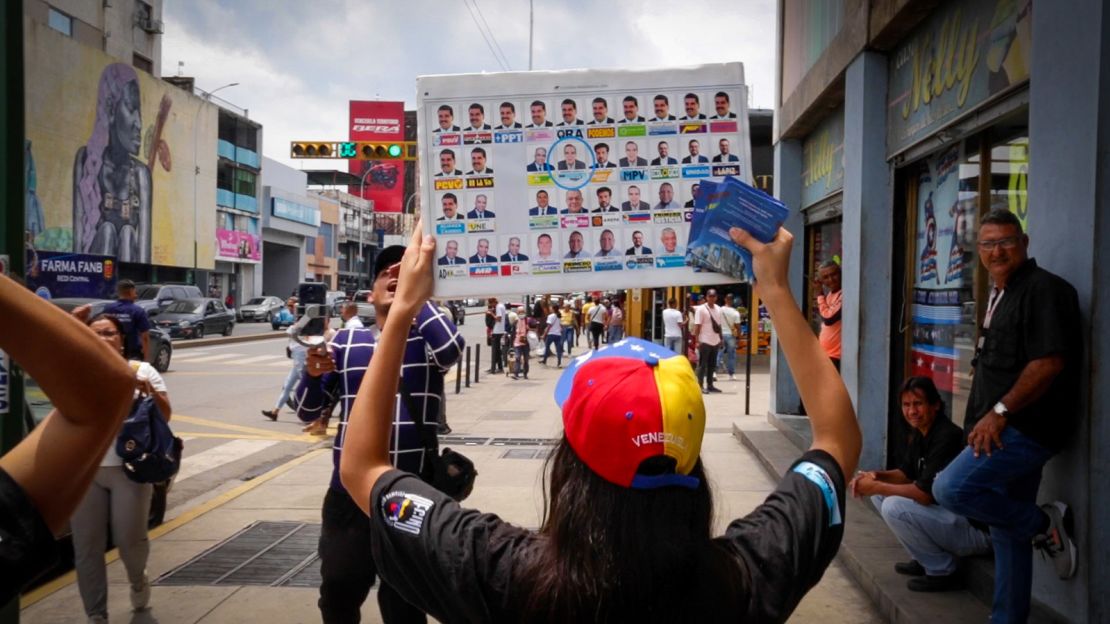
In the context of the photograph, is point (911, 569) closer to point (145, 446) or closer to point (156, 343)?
point (145, 446)

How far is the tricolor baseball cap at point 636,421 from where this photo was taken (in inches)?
58.1

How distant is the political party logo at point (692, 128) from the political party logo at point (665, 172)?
0.32 feet

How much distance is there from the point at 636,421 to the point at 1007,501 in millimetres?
3331

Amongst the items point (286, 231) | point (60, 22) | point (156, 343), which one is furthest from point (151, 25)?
point (156, 343)

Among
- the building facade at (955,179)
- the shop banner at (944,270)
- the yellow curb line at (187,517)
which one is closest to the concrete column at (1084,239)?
the building facade at (955,179)

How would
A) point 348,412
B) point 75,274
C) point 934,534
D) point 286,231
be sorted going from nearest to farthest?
point 348,412, point 934,534, point 75,274, point 286,231

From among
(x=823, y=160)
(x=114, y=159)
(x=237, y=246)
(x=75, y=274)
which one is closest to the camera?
(x=823, y=160)

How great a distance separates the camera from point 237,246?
5300 centimetres

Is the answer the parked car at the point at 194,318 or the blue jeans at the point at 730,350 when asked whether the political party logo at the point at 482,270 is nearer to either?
the blue jeans at the point at 730,350

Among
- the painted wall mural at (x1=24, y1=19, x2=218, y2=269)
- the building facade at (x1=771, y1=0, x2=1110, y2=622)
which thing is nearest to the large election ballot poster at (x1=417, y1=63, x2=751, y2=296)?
the building facade at (x1=771, y1=0, x2=1110, y2=622)

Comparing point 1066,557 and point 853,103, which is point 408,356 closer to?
point 1066,557

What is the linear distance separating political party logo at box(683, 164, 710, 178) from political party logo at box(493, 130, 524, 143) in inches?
17.8

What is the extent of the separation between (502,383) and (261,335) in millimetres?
19731

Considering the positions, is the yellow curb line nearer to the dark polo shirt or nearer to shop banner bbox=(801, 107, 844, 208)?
the dark polo shirt
